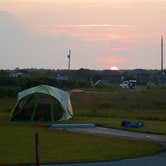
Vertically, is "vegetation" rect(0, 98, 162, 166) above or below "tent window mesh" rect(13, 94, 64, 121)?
below

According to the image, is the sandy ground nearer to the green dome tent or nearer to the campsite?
the campsite

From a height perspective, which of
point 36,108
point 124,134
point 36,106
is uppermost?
point 36,106

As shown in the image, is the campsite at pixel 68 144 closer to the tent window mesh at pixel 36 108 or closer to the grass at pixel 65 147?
the grass at pixel 65 147

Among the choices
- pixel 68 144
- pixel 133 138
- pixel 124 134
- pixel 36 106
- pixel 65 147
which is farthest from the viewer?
pixel 36 106

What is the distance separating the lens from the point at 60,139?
89.4 feet

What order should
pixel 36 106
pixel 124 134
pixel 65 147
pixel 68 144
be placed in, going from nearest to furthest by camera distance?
pixel 65 147
pixel 68 144
pixel 124 134
pixel 36 106

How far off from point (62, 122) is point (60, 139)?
33.5 ft

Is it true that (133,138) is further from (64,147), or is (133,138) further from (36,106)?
(36,106)

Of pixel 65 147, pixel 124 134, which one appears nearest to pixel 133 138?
pixel 124 134

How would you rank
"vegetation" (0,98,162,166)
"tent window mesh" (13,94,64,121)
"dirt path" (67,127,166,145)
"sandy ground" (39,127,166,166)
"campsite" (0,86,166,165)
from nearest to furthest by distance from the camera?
"sandy ground" (39,127,166,166), "vegetation" (0,98,162,166), "campsite" (0,86,166,165), "dirt path" (67,127,166,145), "tent window mesh" (13,94,64,121)

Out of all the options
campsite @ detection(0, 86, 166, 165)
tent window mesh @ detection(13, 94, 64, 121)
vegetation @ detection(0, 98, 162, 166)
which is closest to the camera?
vegetation @ detection(0, 98, 162, 166)

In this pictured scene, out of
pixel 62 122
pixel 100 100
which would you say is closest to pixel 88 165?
pixel 62 122

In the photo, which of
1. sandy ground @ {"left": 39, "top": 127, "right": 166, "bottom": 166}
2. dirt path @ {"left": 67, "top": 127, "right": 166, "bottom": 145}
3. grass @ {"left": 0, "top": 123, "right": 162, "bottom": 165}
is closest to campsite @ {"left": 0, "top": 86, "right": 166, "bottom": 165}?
grass @ {"left": 0, "top": 123, "right": 162, "bottom": 165}

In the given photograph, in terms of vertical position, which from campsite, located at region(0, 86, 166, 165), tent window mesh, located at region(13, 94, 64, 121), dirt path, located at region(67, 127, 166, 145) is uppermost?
tent window mesh, located at region(13, 94, 64, 121)
